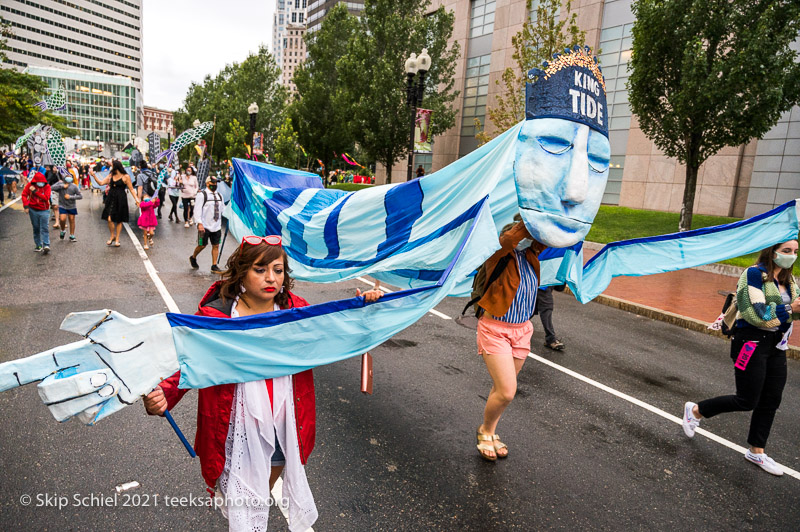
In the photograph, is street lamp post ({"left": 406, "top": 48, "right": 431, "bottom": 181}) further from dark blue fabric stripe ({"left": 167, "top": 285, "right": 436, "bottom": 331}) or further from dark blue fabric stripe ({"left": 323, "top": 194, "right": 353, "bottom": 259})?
dark blue fabric stripe ({"left": 167, "top": 285, "right": 436, "bottom": 331})

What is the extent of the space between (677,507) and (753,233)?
7.10 ft

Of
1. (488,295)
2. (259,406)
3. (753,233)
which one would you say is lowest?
(259,406)

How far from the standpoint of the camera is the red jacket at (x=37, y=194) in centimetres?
980

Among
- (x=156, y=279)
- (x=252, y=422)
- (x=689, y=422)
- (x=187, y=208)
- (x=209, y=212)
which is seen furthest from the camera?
(x=187, y=208)

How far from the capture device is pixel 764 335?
12.5 ft

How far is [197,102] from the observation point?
62906 millimetres

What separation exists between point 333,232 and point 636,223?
17.8 metres

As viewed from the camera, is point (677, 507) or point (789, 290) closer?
point (677, 507)

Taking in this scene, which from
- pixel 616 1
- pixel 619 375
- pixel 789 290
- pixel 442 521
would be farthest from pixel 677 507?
pixel 616 1

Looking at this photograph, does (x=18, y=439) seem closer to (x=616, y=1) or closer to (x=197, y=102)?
(x=616, y=1)

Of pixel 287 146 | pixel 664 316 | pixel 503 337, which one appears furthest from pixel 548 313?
pixel 287 146

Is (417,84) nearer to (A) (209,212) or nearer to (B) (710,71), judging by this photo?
(B) (710,71)

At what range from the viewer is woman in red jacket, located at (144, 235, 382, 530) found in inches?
87.1

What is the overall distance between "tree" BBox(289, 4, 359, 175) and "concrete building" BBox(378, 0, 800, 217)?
23.2 ft
